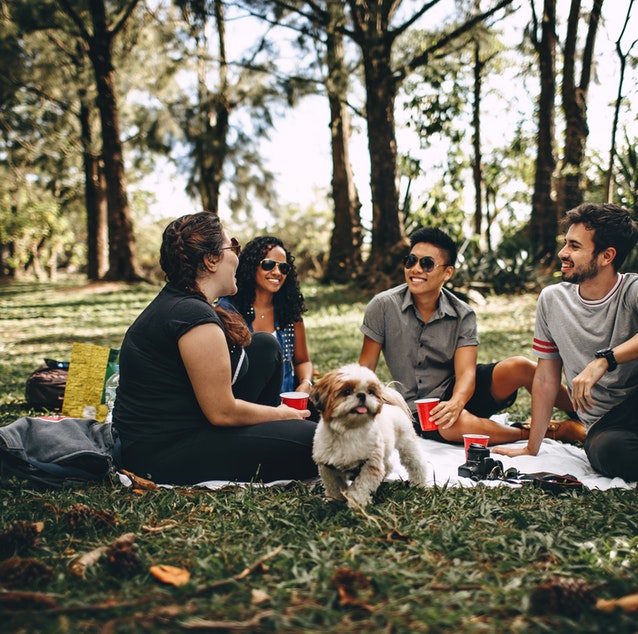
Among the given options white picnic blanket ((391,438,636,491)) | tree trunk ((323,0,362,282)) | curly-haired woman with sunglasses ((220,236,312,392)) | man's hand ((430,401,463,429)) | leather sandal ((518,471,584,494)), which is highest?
tree trunk ((323,0,362,282))

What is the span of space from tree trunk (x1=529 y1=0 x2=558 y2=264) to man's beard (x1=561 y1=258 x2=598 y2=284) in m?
11.9

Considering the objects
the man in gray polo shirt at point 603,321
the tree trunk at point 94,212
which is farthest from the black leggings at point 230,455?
the tree trunk at point 94,212

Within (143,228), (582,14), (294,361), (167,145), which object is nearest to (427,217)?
(582,14)

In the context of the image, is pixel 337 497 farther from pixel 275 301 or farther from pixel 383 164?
pixel 383 164

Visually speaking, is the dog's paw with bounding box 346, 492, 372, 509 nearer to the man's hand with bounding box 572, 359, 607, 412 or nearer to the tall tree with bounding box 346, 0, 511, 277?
the man's hand with bounding box 572, 359, 607, 412

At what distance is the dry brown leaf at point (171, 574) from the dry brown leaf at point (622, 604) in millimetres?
1384

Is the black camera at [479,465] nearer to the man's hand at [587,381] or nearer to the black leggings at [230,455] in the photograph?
the man's hand at [587,381]

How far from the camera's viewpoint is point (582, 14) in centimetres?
1580

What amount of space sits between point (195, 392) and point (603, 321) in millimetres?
2423

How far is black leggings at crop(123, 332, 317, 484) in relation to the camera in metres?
3.23

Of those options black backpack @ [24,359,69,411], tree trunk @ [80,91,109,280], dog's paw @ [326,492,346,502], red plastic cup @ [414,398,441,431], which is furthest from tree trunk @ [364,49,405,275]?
Result: tree trunk @ [80,91,109,280]

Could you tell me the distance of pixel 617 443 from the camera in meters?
3.37

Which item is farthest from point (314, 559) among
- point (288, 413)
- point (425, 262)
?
point (425, 262)

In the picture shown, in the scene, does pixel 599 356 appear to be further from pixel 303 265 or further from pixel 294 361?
pixel 303 265
